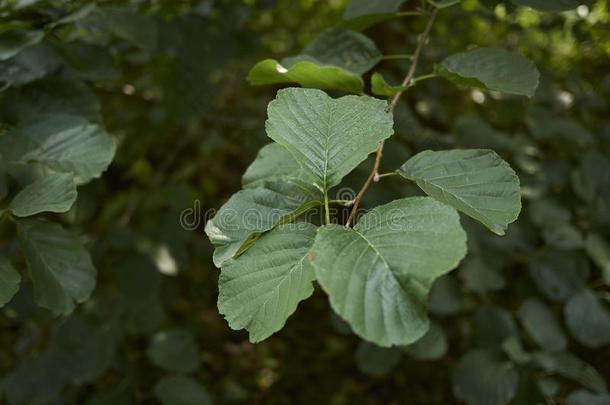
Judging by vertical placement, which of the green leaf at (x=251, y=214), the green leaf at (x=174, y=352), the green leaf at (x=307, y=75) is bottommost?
the green leaf at (x=174, y=352)

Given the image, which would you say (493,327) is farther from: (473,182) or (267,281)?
(267,281)

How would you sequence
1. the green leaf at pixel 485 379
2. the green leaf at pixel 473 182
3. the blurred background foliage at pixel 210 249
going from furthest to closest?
1. the green leaf at pixel 485 379
2. the blurred background foliage at pixel 210 249
3. the green leaf at pixel 473 182

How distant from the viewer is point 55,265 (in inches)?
38.6

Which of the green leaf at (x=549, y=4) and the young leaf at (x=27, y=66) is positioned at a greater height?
the green leaf at (x=549, y=4)

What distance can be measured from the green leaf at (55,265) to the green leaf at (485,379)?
3.58 ft

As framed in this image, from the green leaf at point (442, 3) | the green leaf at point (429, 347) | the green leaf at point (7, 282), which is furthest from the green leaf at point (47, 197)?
the green leaf at point (429, 347)

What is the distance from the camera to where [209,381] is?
2.57 metres

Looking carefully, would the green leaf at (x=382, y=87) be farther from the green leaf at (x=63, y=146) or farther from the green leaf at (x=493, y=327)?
the green leaf at (x=493, y=327)

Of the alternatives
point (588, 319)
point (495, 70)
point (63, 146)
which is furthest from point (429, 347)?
point (63, 146)

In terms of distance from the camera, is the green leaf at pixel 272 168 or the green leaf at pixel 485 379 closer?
the green leaf at pixel 272 168

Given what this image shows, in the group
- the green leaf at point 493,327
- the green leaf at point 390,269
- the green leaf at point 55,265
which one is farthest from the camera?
the green leaf at point 493,327

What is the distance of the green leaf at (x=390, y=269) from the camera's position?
57 centimetres

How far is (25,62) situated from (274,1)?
0.89 metres

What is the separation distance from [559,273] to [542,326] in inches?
6.9
